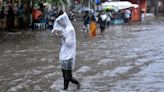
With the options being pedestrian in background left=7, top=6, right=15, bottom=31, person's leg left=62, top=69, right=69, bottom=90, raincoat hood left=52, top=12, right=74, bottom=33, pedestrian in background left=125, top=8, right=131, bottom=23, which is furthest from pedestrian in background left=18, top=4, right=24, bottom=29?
raincoat hood left=52, top=12, right=74, bottom=33

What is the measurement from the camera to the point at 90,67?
605 inches

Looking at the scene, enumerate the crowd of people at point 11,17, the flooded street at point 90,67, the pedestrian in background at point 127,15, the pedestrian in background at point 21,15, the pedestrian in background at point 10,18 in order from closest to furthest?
1. the flooded street at point 90,67
2. the crowd of people at point 11,17
3. the pedestrian in background at point 10,18
4. the pedestrian in background at point 21,15
5. the pedestrian in background at point 127,15

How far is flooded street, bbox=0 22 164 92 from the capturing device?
1189 cm

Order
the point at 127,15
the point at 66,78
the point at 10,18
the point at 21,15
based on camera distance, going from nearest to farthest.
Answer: the point at 66,78
the point at 10,18
the point at 21,15
the point at 127,15

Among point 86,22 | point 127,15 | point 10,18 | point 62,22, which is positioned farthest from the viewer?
point 127,15

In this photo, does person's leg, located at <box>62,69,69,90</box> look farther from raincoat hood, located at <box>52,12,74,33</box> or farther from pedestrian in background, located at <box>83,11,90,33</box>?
pedestrian in background, located at <box>83,11,90,33</box>

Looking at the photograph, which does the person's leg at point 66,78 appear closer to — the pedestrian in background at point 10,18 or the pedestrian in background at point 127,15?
the pedestrian in background at point 10,18

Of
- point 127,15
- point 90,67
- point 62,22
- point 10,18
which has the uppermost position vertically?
point 62,22

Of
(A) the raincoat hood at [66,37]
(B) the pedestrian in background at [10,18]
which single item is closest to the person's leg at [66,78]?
(A) the raincoat hood at [66,37]

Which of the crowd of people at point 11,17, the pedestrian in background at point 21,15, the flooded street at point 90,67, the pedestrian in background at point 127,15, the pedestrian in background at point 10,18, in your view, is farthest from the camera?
the pedestrian in background at point 127,15

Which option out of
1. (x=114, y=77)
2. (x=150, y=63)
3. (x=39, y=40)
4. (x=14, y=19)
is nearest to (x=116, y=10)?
(x=14, y=19)

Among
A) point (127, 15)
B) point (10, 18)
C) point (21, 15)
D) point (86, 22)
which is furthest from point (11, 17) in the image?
point (127, 15)

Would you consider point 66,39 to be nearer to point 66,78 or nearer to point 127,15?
point 66,78

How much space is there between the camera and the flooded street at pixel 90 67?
11.9 m
